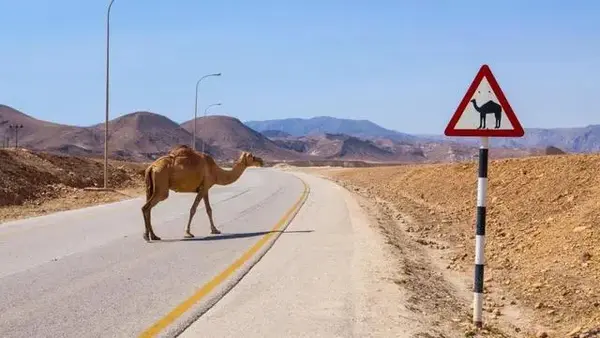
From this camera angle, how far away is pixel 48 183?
3089 centimetres

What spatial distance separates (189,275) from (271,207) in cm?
1409

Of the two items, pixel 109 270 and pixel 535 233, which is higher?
pixel 535 233

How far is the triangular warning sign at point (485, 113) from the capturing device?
312 inches

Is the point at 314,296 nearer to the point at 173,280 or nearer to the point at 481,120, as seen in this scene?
the point at 173,280

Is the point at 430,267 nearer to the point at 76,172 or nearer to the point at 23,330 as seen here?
the point at 23,330

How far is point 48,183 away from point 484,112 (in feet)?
85.3

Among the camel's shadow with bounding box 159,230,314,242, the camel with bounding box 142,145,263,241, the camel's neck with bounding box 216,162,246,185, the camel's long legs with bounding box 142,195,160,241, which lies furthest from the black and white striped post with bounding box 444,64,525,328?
the camel's neck with bounding box 216,162,246,185

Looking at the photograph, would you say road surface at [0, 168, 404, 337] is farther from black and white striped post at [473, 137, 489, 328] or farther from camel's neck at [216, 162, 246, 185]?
black and white striped post at [473, 137, 489, 328]

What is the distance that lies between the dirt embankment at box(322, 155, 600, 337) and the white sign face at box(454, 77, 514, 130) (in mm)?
2729

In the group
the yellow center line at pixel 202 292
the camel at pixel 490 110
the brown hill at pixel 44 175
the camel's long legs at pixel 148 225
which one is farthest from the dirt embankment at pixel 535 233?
the brown hill at pixel 44 175

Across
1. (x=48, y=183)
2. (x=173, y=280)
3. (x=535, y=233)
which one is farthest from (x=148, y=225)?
(x=48, y=183)

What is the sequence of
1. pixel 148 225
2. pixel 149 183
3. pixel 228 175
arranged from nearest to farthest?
1. pixel 148 225
2. pixel 149 183
3. pixel 228 175

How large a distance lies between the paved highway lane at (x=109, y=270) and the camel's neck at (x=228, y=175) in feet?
3.80

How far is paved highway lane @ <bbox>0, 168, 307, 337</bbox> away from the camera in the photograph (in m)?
8.08
